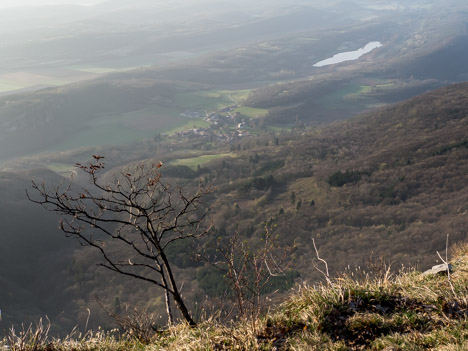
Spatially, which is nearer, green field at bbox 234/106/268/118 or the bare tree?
the bare tree

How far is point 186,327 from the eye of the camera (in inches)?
245

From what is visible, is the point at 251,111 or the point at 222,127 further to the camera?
the point at 251,111

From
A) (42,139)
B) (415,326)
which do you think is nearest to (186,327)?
(415,326)

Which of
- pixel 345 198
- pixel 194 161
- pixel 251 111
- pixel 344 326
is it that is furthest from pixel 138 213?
pixel 251 111

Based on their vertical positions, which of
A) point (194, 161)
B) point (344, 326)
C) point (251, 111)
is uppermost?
point (344, 326)

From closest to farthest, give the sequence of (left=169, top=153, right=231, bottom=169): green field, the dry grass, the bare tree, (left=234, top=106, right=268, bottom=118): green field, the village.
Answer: the dry grass → the bare tree → (left=169, top=153, right=231, bottom=169): green field → the village → (left=234, top=106, right=268, bottom=118): green field

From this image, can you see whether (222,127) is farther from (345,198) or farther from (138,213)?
(138,213)

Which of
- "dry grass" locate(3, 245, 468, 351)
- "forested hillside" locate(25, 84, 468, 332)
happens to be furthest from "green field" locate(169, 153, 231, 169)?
"dry grass" locate(3, 245, 468, 351)

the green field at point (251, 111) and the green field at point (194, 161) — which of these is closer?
the green field at point (194, 161)

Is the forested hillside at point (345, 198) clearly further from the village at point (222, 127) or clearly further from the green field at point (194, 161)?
the village at point (222, 127)

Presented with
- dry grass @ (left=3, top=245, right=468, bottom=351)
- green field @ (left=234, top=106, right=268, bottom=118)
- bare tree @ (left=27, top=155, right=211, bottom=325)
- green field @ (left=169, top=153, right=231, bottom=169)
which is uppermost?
bare tree @ (left=27, top=155, right=211, bottom=325)

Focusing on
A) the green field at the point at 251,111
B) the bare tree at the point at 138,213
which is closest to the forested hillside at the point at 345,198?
the bare tree at the point at 138,213

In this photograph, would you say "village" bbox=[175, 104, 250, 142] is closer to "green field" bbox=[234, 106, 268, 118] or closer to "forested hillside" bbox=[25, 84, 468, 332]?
"green field" bbox=[234, 106, 268, 118]

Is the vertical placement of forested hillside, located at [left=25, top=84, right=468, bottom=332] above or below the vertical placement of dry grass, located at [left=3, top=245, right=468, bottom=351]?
below
